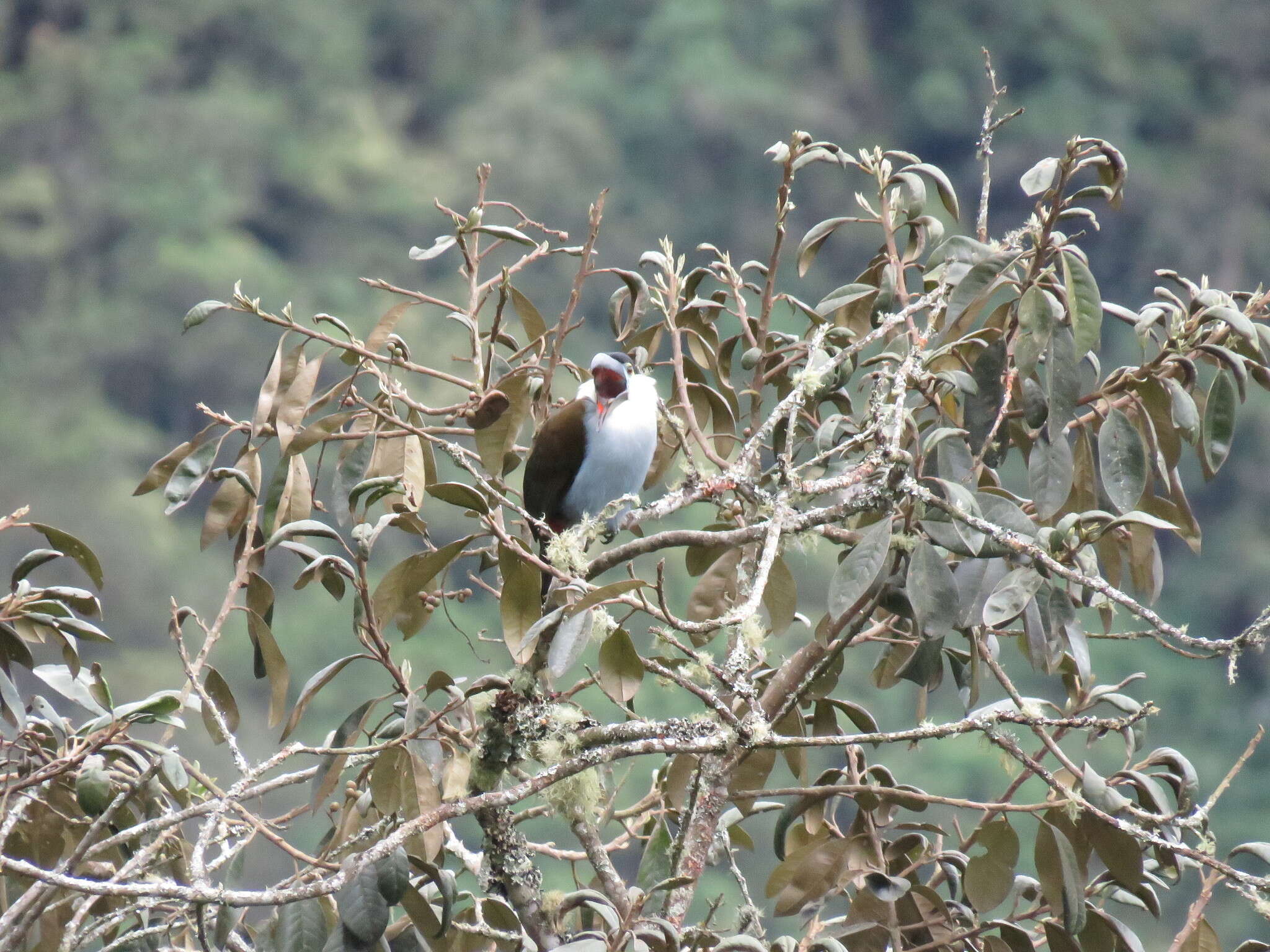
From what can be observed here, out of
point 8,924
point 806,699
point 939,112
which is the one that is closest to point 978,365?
point 806,699

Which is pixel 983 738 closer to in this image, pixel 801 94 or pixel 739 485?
pixel 739 485

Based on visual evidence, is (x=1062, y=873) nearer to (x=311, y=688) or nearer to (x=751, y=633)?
(x=751, y=633)

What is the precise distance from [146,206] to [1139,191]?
15996 mm

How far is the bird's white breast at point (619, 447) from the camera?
3088mm

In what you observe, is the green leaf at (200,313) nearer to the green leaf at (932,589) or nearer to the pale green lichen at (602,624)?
the pale green lichen at (602,624)

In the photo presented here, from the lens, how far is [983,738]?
1.61 metres

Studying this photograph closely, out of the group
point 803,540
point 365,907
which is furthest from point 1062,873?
point 365,907

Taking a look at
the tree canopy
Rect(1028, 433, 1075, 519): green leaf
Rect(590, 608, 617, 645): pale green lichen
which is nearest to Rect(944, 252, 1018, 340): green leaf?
the tree canopy

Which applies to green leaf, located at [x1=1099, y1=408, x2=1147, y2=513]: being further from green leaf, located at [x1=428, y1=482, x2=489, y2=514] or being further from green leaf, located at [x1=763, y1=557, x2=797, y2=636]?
green leaf, located at [x1=428, y1=482, x2=489, y2=514]

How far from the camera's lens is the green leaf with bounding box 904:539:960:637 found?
1.65m

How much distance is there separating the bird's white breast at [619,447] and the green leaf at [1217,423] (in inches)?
53.4

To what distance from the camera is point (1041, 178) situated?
190 centimetres

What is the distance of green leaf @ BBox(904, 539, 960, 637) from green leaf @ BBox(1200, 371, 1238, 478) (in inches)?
18.7

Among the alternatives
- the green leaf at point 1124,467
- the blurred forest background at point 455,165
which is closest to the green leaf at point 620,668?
the green leaf at point 1124,467
